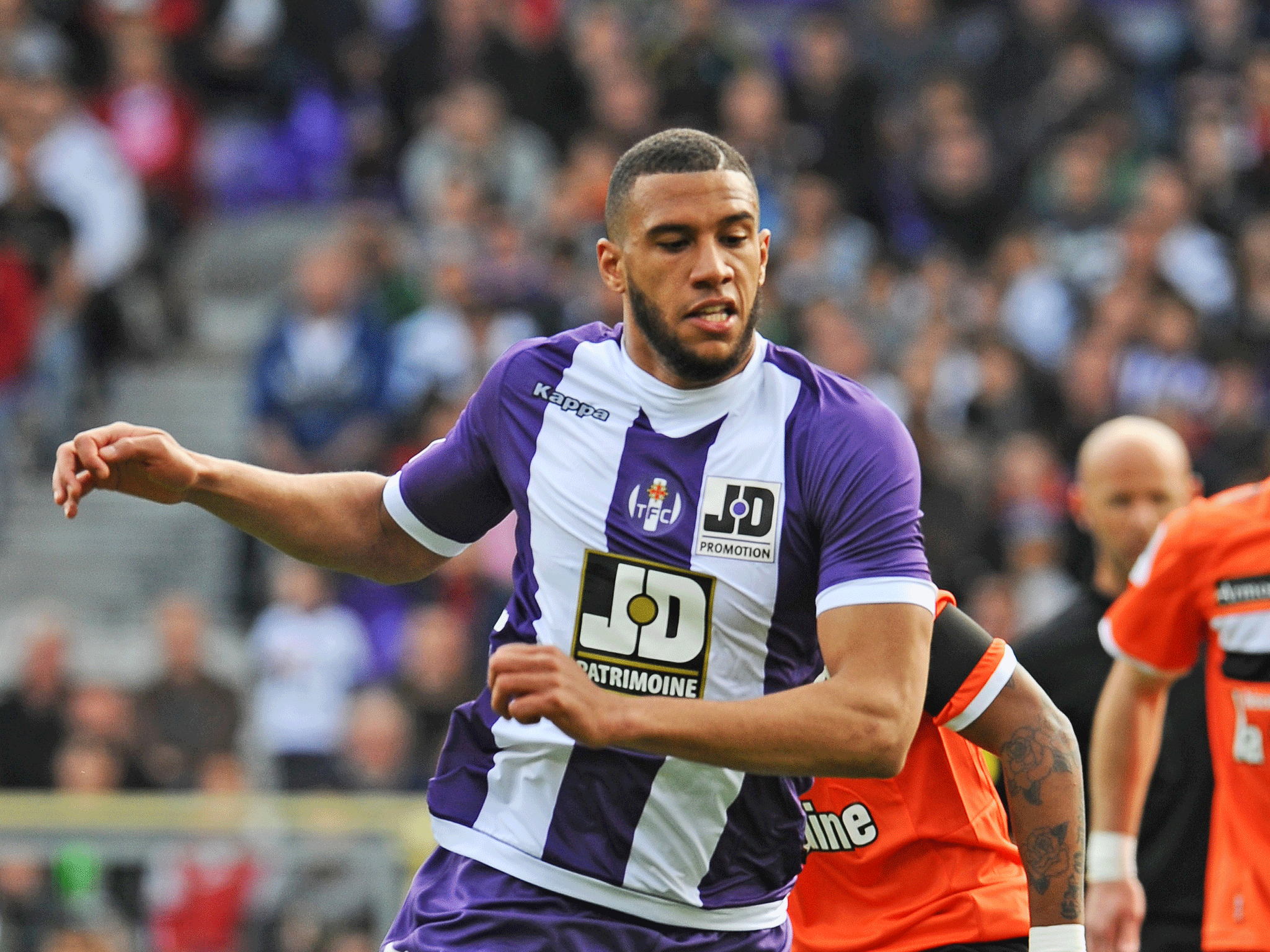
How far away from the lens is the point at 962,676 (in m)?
4.06

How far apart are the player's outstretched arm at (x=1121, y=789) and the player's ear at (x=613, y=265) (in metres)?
2.14

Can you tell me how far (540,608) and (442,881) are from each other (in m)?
0.61

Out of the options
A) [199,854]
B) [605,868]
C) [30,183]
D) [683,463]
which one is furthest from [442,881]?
[30,183]

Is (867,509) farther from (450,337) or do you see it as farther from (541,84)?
(541,84)

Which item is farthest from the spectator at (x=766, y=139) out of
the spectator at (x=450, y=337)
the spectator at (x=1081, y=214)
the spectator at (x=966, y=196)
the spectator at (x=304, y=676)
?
the spectator at (x=304, y=676)

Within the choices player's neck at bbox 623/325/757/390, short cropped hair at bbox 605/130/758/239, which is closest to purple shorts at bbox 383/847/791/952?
player's neck at bbox 623/325/757/390

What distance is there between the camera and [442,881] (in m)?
3.87

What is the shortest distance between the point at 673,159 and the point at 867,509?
810mm

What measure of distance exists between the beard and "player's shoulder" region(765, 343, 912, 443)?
5.4 inches

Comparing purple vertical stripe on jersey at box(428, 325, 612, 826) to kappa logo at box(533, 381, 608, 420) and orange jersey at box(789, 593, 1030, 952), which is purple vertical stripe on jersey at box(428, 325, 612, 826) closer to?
kappa logo at box(533, 381, 608, 420)

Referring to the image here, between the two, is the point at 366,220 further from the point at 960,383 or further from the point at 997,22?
the point at 997,22

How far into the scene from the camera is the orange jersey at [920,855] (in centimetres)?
419

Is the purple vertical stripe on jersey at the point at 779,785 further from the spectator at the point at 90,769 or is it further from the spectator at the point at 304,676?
the spectator at the point at 304,676

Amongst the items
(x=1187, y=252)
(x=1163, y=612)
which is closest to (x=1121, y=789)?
(x=1163, y=612)
